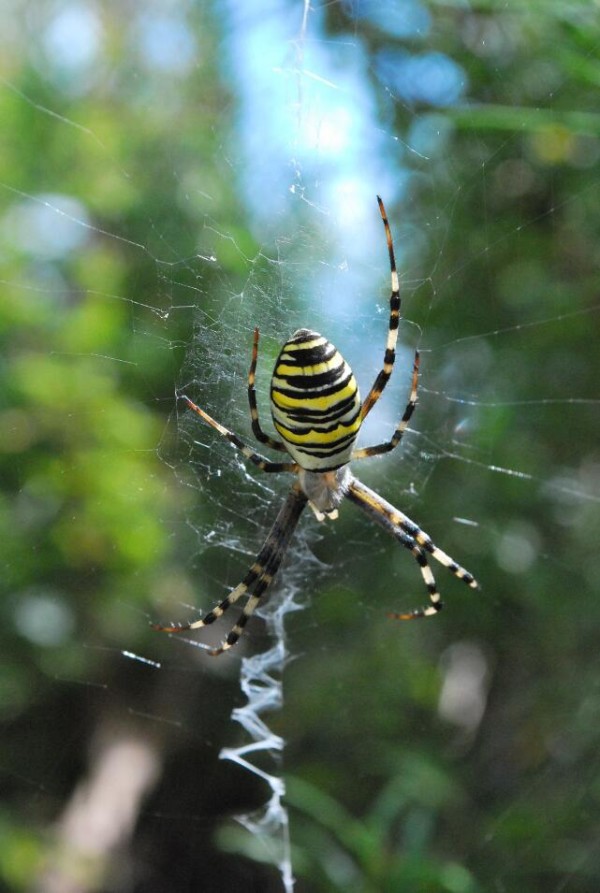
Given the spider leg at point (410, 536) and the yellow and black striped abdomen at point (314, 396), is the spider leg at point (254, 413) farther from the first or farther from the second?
the spider leg at point (410, 536)

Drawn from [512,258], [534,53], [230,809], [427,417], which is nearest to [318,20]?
[534,53]

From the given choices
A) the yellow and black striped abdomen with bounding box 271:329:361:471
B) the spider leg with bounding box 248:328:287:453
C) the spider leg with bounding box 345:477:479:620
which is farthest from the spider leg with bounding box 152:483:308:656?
the yellow and black striped abdomen with bounding box 271:329:361:471

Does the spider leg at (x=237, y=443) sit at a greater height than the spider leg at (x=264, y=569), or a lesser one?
greater

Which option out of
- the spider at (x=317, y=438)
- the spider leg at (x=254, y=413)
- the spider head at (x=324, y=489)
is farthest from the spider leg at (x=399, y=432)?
the spider leg at (x=254, y=413)

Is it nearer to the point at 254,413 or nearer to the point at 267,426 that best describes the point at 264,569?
the point at 267,426

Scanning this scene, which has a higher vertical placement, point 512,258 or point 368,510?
point 512,258

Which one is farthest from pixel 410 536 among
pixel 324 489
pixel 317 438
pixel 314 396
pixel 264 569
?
pixel 314 396

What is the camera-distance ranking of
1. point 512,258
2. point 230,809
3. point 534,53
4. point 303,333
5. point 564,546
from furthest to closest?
point 230,809
point 564,546
point 512,258
point 534,53
point 303,333

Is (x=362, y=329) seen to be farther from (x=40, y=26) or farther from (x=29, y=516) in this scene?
(x=40, y=26)
